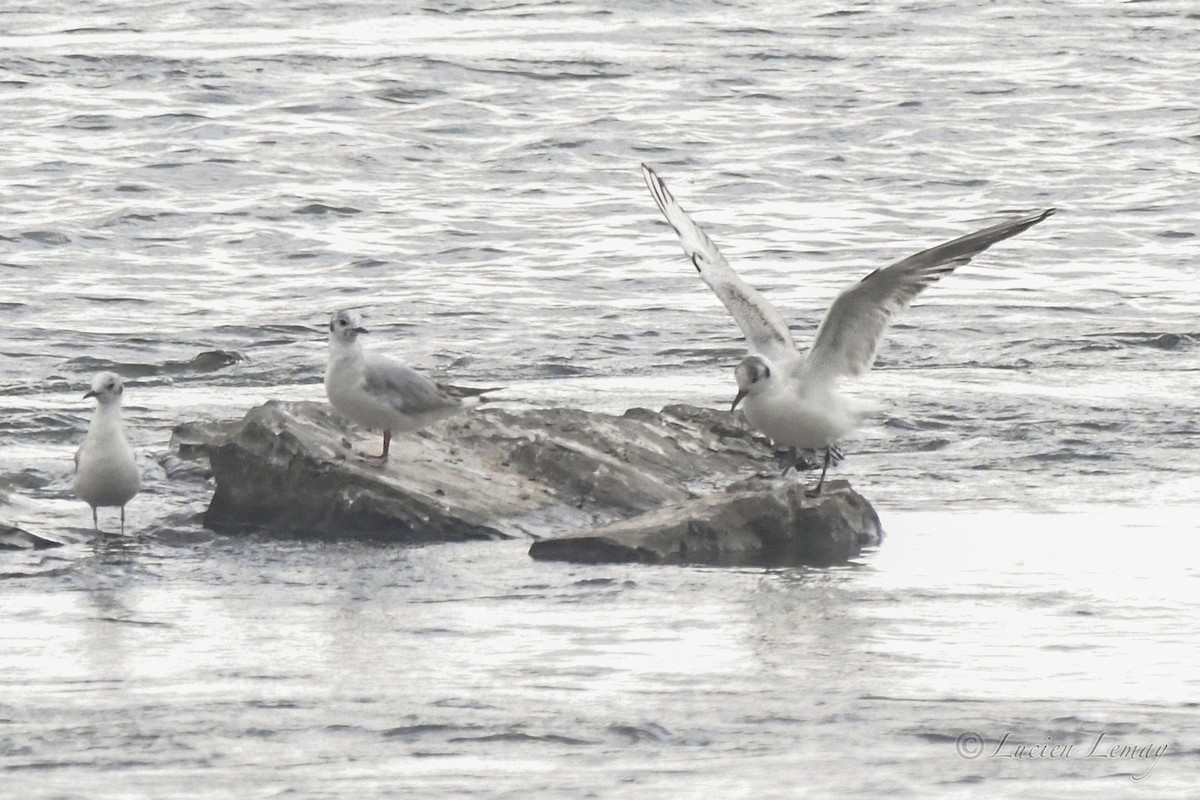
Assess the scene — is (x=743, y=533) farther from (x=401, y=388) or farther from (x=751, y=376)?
(x=401, y=388)

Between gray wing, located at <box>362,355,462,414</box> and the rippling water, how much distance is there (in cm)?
101

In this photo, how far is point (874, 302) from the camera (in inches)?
361

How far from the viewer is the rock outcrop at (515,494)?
7.71 m

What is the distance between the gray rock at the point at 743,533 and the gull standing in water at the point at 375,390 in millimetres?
1394

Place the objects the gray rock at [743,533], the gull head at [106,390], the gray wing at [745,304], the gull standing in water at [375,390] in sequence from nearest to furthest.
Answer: the gray rock at [743,533] < the gull head at [106,390] < the gull standing in water at [375,390] < the gray wing at [745,304]

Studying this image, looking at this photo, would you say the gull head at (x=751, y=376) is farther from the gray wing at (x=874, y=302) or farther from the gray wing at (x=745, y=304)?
the gray wing at (x=745, y=304)

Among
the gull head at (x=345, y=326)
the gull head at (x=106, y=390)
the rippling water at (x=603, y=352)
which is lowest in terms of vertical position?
the rippling water at (x=603, y=352)

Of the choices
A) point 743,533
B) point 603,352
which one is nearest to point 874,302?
point 743,533

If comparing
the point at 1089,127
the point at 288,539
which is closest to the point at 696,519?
the point at 288,539

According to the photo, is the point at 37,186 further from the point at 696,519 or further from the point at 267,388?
the point at 696,519

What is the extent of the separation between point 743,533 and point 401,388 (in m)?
1.85

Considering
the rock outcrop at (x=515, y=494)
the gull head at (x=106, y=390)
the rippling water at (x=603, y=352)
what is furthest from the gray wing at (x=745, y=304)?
the gull head at (x=106, y=390)

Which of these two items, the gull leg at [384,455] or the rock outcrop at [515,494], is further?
the gull leg at [384,455]
